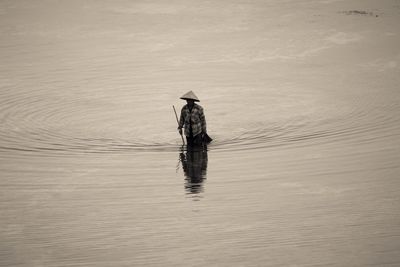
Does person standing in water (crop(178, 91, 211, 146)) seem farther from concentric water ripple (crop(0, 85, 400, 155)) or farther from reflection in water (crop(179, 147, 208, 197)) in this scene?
concentric water ripple (crop(0, 85, 400, 155))

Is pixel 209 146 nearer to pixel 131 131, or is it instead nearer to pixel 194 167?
pixel 194 167

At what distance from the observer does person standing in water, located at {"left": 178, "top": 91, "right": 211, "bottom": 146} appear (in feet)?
39.1

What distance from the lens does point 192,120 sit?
472 inches

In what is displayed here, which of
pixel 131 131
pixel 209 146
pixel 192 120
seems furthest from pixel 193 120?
pixel 131 131

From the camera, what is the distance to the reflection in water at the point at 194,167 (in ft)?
34.9

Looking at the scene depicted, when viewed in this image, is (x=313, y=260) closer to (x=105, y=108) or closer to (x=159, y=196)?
(x=159, y=196)

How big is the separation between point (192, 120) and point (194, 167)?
2.99ft

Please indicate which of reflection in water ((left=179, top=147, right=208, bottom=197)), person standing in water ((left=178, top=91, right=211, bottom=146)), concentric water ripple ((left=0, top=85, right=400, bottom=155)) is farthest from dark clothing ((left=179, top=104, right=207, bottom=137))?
concentric water ripple ((left=0, top=85, right=400, bottom=155))

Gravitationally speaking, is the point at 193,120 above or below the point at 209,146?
above

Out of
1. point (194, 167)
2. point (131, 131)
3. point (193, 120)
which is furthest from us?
point (131, 131)

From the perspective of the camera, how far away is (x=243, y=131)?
1402 cm

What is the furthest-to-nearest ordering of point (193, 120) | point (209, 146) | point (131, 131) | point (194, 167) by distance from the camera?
1. point (131, 131)
2. point (209, 146)
3. point (193, 120)
4. point (194, 167)

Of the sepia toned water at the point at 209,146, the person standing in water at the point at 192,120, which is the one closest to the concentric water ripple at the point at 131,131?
the sepia toned water at the point at 209,146

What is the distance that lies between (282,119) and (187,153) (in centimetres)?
327
